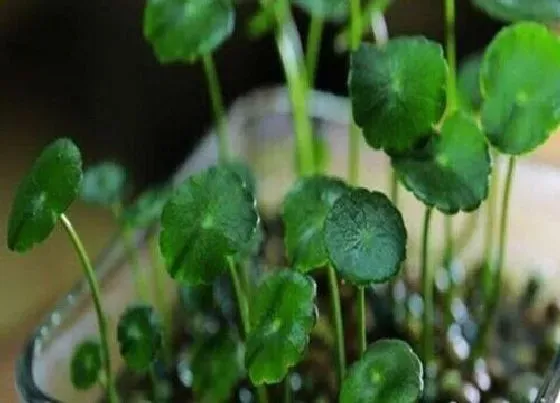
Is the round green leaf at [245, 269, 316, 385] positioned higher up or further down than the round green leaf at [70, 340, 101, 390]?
higher up

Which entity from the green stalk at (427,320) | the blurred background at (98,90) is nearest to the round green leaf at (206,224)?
the green stalk at (427,320)

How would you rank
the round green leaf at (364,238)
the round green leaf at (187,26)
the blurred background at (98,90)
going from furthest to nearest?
the blurred background at (98,90) < the round green leaf at (187,26) < the round green leaf at (364,238)

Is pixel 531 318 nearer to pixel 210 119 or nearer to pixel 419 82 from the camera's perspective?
pixel 419 82

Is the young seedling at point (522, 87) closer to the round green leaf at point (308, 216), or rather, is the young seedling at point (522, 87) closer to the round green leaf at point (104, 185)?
the round green leaf at point (308, 216)

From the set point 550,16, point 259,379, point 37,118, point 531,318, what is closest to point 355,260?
point 259,379

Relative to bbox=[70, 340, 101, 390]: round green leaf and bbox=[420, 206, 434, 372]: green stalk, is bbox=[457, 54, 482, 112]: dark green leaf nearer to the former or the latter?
bbox=[420, 206, 434, 372]: green stalk

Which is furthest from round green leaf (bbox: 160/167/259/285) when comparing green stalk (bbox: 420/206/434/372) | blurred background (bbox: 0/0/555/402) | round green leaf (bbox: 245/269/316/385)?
blurred background (bbox: 0/0/555/402)
